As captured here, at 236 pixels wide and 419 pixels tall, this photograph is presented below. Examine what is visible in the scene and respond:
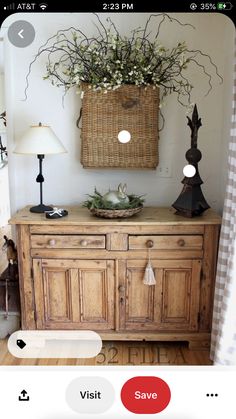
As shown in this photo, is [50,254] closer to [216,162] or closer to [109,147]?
[109,147]

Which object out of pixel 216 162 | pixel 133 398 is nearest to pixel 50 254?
pixel 216 162

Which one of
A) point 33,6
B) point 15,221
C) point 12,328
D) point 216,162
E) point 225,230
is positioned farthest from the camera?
point 216,162

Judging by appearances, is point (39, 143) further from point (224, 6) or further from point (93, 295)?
point (224, 6)

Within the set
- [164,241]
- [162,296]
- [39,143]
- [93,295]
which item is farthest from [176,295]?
[39,143]

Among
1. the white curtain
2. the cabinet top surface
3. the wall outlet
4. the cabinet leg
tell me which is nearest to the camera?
the white curtain

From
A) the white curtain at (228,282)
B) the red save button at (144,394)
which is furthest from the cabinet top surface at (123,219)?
the red save button at (144,394)

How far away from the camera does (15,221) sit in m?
1.43

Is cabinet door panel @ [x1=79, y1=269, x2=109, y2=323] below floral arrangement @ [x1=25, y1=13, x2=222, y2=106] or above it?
below

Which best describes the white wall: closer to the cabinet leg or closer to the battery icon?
the cabinet leg

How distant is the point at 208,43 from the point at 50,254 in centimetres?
123

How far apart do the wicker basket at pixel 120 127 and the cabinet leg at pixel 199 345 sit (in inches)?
33.6

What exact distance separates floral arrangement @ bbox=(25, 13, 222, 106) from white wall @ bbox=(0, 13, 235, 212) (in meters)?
0.04

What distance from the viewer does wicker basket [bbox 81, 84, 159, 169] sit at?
1.56 m

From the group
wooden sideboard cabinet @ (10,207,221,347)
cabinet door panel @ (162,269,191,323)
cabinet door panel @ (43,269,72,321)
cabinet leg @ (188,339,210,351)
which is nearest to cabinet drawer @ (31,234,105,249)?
wooden sideboard cabinet @ (10,207,221,347)
